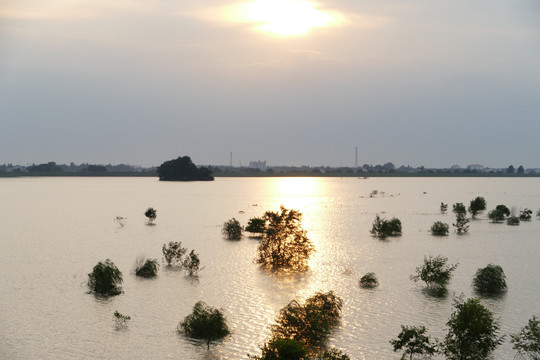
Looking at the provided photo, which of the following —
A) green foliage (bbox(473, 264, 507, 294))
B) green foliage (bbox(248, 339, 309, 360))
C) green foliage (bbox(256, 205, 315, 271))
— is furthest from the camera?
green foliage (bbox(256, 205, 315, 271))

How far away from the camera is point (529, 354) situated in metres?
37.2

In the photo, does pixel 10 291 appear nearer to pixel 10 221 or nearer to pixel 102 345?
pixel 102 345

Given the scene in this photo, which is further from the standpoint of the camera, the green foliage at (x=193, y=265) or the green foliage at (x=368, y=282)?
the green foliage at (x=193, y=265)

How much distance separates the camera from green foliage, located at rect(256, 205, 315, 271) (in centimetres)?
6962

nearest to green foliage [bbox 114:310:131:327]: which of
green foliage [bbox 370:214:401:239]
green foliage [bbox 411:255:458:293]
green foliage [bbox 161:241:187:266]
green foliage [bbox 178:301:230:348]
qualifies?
green foliage [bbox 178:301:230:348]

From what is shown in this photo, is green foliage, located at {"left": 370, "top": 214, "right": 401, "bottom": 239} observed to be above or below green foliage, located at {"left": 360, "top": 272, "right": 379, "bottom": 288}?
above

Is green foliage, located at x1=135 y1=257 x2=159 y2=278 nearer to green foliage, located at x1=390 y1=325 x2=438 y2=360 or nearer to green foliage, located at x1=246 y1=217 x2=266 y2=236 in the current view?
green foliage, located at x1=390 y1=325 x2=438 y2=360

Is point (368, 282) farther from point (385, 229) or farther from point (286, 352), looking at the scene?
point (385, 229)

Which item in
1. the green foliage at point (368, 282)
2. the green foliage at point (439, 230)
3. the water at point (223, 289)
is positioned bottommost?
the water at point (223, 289)

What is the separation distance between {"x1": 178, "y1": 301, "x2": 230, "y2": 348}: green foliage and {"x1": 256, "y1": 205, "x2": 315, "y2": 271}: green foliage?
1137 inches

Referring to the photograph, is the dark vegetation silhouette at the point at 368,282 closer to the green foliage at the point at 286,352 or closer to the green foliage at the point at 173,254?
the green foliage at the point at 173,254

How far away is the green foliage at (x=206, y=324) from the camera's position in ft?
131

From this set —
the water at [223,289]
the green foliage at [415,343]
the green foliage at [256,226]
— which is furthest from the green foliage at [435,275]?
the green foliage at [256,226]

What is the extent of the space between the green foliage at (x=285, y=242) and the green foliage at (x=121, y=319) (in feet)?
90.9
